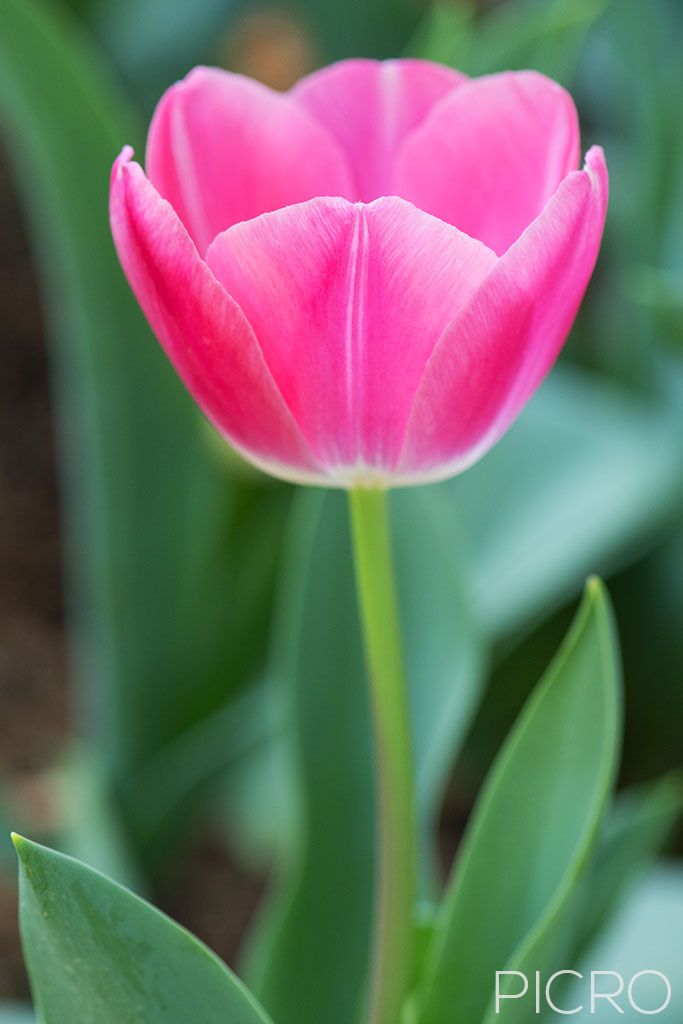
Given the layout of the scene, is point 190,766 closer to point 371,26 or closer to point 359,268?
point 359,268

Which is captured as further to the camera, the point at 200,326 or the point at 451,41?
the point at 451,41

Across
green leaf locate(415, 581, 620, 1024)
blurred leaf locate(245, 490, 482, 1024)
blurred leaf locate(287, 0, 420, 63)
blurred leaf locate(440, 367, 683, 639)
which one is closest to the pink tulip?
green leaf locate(415, 581, 620, 1024)

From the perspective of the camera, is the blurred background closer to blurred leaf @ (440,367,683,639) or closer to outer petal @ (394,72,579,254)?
blurred leaf @ (440,367,683,639)

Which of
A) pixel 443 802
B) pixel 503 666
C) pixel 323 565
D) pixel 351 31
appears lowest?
pixel 443 802

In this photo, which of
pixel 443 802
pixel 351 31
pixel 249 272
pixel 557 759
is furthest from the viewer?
pixel 351 31

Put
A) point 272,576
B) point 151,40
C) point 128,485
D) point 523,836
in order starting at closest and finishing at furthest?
point 523,836 → point 128,485 → point 272,576 → point 151,40

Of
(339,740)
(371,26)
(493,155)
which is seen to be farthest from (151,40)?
(493,155)

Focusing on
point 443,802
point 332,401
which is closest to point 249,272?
point 332,401

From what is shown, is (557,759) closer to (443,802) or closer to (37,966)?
(37,966)
